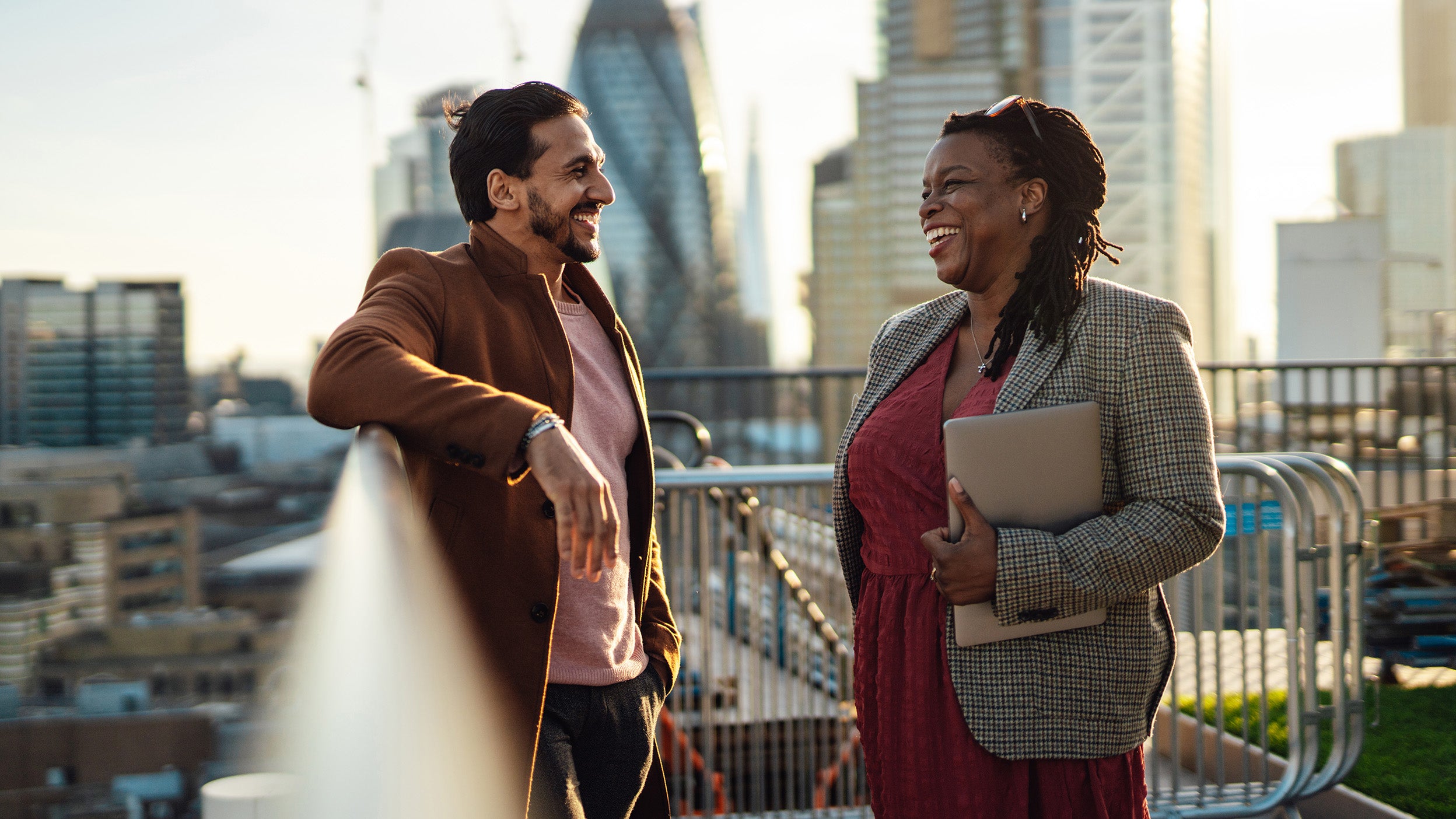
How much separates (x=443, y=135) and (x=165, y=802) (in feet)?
123

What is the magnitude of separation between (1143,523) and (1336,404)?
761 centimetres

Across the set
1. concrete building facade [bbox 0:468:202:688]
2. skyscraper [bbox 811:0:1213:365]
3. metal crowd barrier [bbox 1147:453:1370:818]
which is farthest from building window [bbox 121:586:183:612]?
skyscraper [bbox 811:0:1213:365]

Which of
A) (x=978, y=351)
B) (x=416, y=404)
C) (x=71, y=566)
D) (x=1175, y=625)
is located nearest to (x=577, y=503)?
(x=416, y=404)

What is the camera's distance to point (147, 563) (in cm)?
4528

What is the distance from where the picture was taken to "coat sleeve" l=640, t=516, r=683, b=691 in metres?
1.96

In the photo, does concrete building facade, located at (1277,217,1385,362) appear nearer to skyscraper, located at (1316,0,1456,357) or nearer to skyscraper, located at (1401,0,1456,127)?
skyscraper, located at (1316,0,1456,357)

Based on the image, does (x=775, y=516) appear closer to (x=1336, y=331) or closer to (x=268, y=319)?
(x=1336, y=331)

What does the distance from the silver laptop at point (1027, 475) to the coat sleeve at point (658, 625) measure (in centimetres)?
50

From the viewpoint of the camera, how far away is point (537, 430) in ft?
4.40

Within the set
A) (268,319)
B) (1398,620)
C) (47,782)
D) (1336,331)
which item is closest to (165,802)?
(47,782)

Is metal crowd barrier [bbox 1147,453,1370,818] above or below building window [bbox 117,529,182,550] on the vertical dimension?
above

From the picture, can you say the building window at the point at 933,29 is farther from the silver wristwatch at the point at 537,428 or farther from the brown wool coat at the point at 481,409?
the silver wristwatch at the point at 537,428

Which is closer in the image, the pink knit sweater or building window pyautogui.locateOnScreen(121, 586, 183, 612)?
the pink knit sweater

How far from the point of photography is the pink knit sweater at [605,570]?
1.77m
